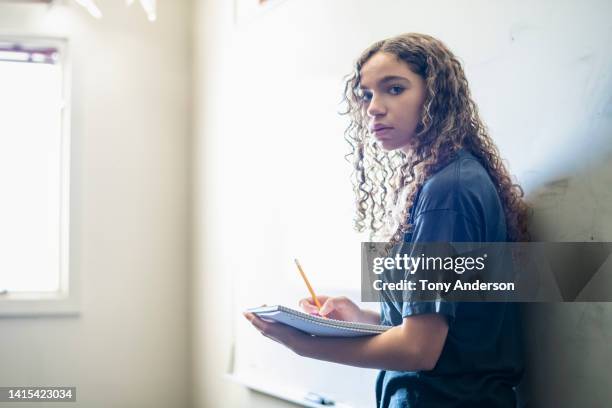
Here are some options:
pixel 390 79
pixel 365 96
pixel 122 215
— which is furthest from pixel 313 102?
pixel 122 215

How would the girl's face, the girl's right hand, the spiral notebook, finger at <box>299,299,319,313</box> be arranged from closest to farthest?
1. the spiral notebook
2. the girl's face
3. the girl's right hand
4. finger at <box>299,299,319,313</box>

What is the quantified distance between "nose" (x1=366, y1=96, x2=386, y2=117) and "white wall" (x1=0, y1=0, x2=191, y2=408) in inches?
69.5

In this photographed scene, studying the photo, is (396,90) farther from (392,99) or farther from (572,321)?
(572,321)

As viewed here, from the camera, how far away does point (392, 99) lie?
1728 millimetres

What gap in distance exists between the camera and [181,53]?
3424mm

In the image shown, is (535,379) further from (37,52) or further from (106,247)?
(37,52)

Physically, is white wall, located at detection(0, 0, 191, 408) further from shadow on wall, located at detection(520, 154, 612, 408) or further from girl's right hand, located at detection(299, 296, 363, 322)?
shadow on wall, located at detection(520, 154, 612, 408)

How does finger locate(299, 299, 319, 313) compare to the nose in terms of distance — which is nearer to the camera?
the nose

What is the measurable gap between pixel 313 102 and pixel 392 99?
0.66 m

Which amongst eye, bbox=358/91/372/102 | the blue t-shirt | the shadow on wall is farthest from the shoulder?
eye, bbox=358/91/372/102

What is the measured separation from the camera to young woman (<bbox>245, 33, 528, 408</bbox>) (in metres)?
1.48

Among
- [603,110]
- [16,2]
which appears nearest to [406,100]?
[603,110]

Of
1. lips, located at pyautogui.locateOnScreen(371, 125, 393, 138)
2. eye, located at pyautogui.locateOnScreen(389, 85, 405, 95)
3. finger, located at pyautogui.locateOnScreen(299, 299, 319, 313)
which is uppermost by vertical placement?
eye, located at pyautogui.locateOnScreen(389, 85, 405, 95)

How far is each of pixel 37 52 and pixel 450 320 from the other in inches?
96.7
